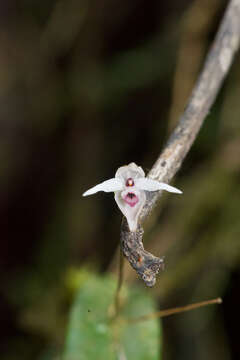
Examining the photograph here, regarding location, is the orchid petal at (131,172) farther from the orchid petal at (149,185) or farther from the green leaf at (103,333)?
the green leaf at (103,333)

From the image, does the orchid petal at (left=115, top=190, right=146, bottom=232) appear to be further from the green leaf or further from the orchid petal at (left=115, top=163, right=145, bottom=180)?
the green leaf

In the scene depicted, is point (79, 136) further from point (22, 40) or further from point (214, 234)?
point (214, 234)

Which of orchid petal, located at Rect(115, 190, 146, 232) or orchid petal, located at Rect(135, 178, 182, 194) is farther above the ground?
orchid petal, located at Rect(135, 178, 182, 194)

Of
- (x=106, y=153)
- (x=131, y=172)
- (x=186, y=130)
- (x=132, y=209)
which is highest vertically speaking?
(x=106, y=153)

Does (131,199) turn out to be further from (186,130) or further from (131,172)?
(186,130)

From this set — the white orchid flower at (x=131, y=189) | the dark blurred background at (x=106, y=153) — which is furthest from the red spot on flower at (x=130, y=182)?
the dark blurred background at (x=106, y=153)

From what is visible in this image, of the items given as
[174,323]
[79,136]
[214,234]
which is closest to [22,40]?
[79,136]

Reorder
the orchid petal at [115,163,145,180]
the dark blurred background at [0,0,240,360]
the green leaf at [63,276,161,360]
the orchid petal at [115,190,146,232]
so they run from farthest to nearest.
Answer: the dark blurred background at [0,0,240,360] → the green leaf at [63,276,161,360] → the orchid petal at [115,163,145,180] → the orchid petal at [115,190,146,232]

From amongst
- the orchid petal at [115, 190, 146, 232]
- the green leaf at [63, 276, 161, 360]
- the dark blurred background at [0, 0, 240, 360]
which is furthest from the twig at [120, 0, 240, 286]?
the dark blurred background at [0, 0, 240, 360]

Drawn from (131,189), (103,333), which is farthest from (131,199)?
(103,333)
